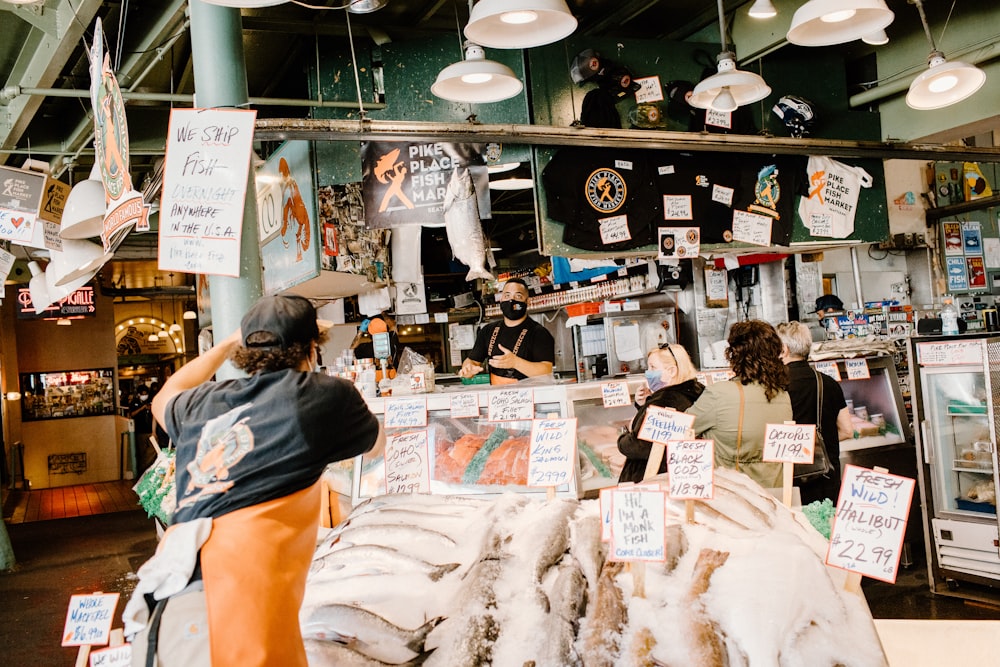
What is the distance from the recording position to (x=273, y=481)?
222 cm

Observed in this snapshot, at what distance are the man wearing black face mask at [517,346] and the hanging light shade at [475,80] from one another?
194cm

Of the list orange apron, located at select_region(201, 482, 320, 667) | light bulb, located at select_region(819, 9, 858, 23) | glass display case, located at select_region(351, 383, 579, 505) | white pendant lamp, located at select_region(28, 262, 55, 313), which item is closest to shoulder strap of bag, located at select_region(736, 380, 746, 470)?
glass display case, located at select_region(351, 383, 579, 505)

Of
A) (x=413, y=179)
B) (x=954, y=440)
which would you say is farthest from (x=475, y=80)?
(x=954, y=440)

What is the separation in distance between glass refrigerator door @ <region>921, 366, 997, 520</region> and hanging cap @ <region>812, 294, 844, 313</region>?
298cm

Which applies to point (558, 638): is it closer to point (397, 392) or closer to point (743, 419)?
point (743, 419)

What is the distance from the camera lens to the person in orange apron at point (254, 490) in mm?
2121

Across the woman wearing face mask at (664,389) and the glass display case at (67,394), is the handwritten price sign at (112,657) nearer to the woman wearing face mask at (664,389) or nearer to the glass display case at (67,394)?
the woman wearing face mask at (664,389)

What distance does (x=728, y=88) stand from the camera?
5402 mm

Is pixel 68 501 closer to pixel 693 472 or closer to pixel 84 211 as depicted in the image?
pixel 84 211

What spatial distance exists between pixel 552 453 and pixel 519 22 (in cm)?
220

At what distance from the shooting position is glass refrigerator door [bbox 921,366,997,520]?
6164 millimetres

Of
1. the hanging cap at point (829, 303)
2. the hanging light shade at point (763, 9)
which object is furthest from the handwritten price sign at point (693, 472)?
the hanging cap at point (829, 303)

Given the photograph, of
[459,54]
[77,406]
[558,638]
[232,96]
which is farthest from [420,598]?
[77,406]

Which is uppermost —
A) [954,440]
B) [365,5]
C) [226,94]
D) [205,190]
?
[365,5]
